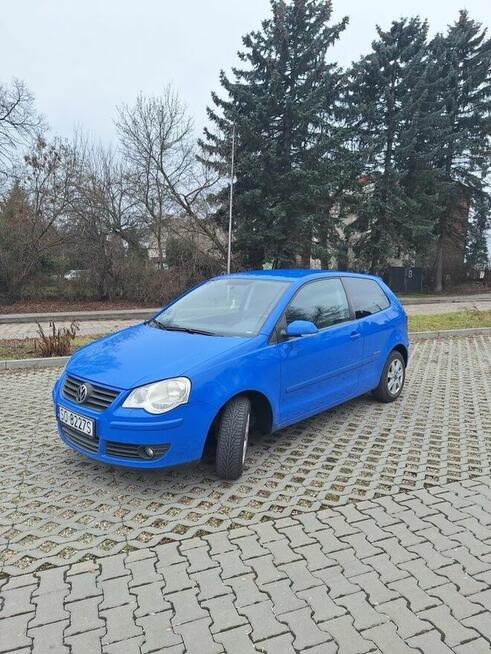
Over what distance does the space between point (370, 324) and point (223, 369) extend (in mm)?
2328

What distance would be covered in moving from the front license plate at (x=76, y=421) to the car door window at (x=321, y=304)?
6.05 feet

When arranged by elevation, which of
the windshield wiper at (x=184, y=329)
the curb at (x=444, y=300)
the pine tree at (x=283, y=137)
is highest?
the pine tree at (x=283, y=137)

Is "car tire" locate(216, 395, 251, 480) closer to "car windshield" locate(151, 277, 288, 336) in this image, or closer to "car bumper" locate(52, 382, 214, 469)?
"car bumper" locate(52, 382, 214, 469)

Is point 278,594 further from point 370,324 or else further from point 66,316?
point 66,316

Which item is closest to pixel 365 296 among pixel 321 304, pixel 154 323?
pixel 321 304

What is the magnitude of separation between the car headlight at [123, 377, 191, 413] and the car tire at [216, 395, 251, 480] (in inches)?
16.9

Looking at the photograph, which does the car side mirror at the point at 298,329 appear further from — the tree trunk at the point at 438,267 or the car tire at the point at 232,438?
the tree trunk at the point at 438,267

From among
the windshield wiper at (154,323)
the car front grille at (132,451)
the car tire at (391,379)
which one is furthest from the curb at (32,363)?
the car tire at (391,379)

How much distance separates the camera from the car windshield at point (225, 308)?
162 inches

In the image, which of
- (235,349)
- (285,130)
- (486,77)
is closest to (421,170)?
(486,77)

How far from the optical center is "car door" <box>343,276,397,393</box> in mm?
5105

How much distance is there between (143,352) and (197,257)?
1746 cm

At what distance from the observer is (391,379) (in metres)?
5.76

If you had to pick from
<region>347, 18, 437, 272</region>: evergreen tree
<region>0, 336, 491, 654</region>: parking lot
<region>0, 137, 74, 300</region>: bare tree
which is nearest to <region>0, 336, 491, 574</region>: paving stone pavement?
<region>0, 336, 491, 654</region>: parking lot
